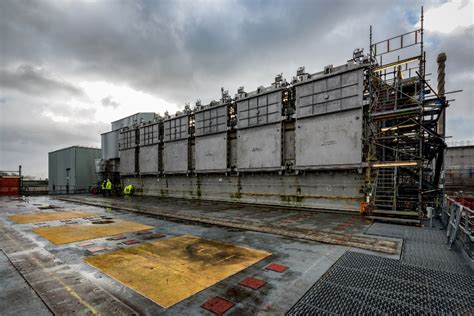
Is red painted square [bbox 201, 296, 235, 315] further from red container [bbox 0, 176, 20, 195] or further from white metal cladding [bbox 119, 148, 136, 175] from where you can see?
red container [bbox 0, 176, 20, 195]

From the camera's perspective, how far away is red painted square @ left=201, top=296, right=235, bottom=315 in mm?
3361

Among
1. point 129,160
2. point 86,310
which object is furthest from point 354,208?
point 129,160

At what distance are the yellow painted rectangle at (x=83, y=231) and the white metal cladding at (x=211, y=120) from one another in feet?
35.1

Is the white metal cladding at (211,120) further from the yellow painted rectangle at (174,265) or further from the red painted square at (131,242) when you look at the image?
the yellow painted rectangle at (174,265)

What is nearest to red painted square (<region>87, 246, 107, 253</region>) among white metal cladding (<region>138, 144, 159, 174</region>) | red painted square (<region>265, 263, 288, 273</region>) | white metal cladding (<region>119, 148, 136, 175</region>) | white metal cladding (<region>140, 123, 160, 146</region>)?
red painted square (<region>265, 263, 288, 273</region>)

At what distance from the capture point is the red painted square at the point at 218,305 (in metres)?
3.36

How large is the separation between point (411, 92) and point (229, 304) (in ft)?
56.5

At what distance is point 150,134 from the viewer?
25.1 m

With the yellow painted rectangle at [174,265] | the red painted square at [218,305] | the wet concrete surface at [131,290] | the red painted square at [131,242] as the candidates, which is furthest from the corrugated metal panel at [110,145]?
the red painted square at [218,305]

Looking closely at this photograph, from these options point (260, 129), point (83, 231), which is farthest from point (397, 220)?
point (83, 231)

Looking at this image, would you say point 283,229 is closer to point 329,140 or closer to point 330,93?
point 329,140

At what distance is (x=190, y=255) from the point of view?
18.9 ft

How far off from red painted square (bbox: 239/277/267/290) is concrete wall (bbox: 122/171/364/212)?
32.5 ft

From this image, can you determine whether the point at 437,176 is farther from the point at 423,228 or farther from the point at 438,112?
the point at 423,228
